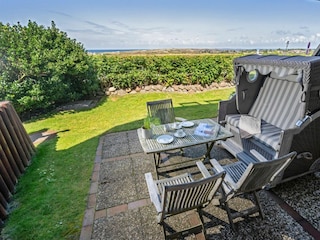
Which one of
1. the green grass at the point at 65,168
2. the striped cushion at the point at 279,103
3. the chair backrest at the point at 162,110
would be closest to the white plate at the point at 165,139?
the chair backrest at the point at 162,110

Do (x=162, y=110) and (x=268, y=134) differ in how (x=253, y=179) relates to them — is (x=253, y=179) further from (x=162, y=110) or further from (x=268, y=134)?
(x=162, y=110)

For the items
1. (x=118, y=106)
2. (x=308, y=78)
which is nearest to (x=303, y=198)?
(x=308, y=78)

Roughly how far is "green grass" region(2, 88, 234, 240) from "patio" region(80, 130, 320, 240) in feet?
0.85

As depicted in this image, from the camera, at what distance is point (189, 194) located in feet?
5.46

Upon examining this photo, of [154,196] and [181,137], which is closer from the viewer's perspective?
[154,196]

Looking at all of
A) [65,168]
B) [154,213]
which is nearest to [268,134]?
[154,213]

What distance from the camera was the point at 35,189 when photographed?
3.00 metres

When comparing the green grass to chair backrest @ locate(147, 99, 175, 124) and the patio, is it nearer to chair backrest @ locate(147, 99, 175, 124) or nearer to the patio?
the patio

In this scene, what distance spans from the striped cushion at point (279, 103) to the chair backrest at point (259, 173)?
4.89 feet

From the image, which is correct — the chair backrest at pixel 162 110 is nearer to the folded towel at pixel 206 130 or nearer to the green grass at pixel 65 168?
the folded towel at pixel 206 130

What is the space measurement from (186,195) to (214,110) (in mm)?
4862

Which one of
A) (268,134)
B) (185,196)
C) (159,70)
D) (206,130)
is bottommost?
(268,134)

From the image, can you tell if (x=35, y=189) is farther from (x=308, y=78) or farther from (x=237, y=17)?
(x=237, y=17)

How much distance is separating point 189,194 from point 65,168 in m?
2.79
